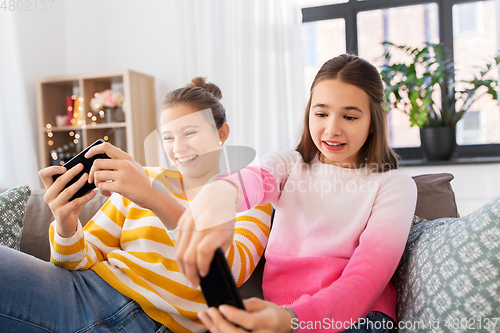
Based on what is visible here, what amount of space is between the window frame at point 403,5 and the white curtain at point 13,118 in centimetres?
170

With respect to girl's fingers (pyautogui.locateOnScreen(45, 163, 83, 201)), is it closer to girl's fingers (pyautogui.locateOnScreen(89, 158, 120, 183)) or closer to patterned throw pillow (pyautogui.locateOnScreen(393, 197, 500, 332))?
girl's fingers (pyautogui.locateOnScreen(89, 158, 120, 183))

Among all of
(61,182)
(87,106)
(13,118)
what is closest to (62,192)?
(61,182)

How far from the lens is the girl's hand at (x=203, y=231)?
332mm

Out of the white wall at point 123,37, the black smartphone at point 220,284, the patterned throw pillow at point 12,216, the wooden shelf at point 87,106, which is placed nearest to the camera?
the black smartphone at point 220,284

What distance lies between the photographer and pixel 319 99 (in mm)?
687

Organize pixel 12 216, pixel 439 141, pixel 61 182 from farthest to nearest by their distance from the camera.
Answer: pixel 439 141 → pixel 12 216 → pixel 61 182

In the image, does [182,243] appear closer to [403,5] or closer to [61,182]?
[61,182]

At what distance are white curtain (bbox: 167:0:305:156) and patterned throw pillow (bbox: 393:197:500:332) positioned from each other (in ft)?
4.87

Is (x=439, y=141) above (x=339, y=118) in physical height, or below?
below

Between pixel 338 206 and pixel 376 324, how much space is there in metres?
0.22

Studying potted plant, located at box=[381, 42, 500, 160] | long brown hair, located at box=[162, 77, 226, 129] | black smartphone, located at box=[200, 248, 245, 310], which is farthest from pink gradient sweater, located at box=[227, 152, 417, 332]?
potted plant, located at box=[381, 42, 500, 160]

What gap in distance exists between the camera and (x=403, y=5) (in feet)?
7.17

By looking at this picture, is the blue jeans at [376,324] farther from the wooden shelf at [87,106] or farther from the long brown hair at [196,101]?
the wooden shelf at [87,106]

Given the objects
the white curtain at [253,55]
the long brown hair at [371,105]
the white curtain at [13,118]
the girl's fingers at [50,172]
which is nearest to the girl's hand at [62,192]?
the girl's fingers at [50,172]
